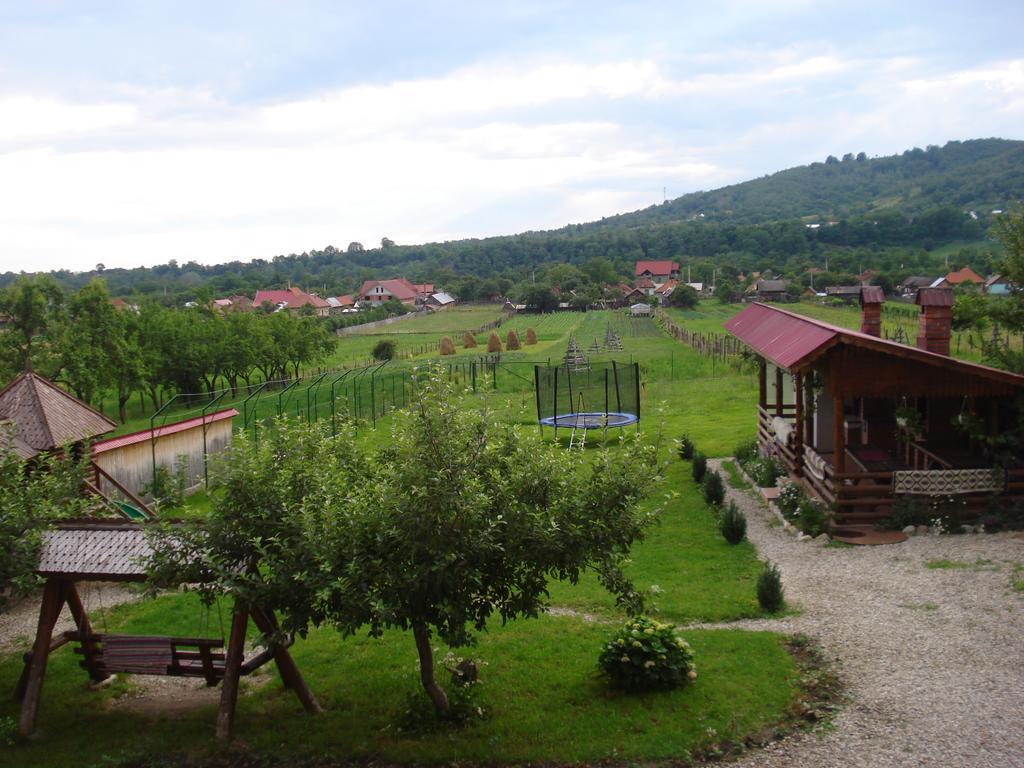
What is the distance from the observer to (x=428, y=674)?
357 inches

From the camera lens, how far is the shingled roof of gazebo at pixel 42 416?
1672cm

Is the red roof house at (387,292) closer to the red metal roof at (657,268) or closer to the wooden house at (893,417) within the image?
the red metal roof at (657,268)

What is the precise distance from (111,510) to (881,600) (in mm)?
11969

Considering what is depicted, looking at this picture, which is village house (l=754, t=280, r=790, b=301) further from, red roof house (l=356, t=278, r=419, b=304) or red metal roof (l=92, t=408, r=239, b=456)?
red metal roof (l=92, t=408, r=239, b=456)

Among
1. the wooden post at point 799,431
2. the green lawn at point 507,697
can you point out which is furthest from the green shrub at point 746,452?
the green lawn at point 507,697

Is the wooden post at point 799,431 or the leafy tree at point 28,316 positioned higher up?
the leafy tree at point 28,316

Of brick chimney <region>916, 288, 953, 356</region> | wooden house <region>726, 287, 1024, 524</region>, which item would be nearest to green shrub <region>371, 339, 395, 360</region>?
wooden house <region>726, 287, 1024, 524</region>

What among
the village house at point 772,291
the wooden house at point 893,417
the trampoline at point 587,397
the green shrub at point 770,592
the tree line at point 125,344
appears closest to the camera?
the green shrub at point 770,592

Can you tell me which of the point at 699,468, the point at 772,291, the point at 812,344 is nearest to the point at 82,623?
the point at 812,344

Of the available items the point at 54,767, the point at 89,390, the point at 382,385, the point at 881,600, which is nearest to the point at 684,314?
the point at 382,385

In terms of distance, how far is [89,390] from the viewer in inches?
1447

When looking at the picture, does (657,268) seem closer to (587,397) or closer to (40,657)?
(587,397)

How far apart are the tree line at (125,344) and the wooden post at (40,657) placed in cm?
2502

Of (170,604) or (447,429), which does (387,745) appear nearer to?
(447,429)
